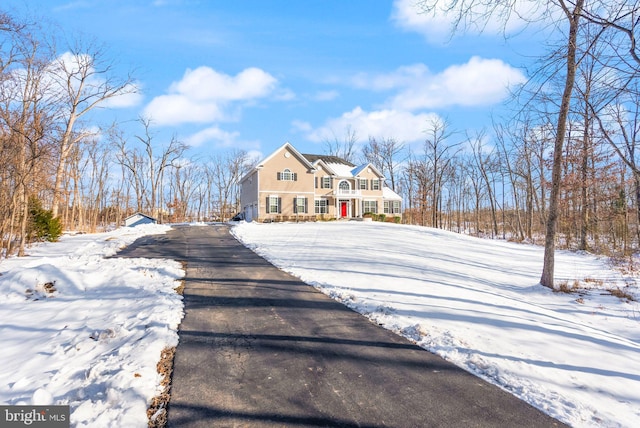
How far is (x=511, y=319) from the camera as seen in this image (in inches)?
222

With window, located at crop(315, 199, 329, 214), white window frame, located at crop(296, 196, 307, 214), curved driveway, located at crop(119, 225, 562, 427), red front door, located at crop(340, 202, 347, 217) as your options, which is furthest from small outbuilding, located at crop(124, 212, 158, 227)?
curved driveway, located at crop(119, 225, 562, 427)

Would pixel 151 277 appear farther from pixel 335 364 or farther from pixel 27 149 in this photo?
pixel 27 149

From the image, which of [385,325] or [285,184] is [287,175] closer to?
[285,184]

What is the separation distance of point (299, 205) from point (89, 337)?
26.9 m

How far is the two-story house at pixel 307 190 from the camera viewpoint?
3020 cm

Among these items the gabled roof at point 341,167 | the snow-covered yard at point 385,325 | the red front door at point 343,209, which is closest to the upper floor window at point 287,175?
the gabled roof at point 341,167

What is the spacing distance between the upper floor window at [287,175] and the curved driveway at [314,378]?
25.2 metres

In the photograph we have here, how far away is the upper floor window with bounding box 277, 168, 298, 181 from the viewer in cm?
3067

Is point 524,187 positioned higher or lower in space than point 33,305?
higher

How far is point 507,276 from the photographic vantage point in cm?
1052

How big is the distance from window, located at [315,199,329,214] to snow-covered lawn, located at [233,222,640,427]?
20731 mm

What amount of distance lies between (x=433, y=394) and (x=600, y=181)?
20923mm

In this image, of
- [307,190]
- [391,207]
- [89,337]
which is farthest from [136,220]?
[89,337]

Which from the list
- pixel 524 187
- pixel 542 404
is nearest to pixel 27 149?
pixel 542 404
